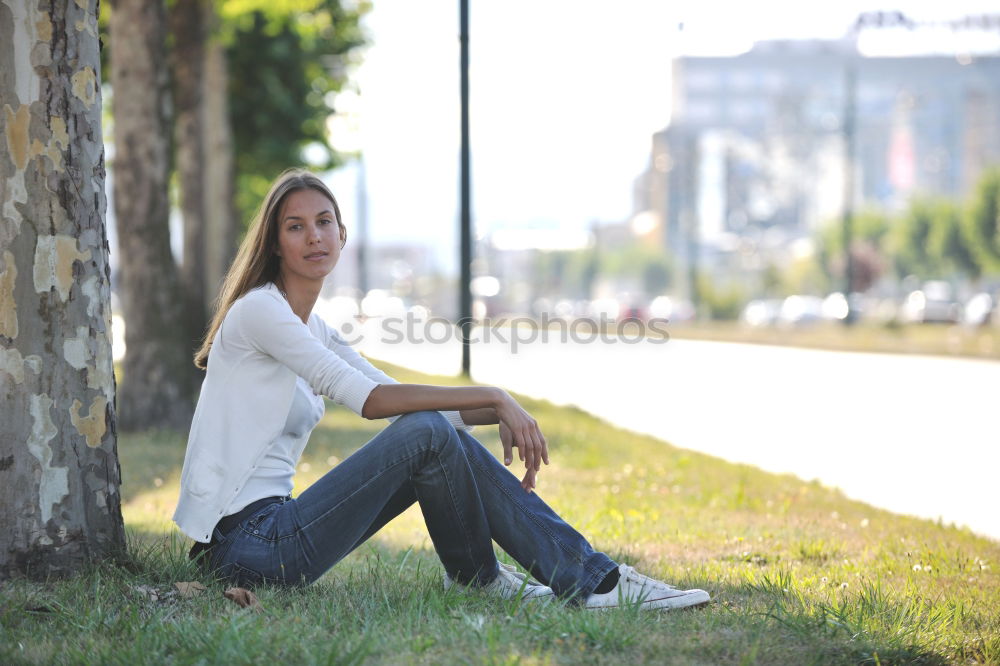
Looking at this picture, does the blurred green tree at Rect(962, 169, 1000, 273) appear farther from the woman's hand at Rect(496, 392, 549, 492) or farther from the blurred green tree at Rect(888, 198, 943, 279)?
the woman's hand at Rect(496, 392, 549, 492)

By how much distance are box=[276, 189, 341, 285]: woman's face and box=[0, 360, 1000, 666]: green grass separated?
1.04 m

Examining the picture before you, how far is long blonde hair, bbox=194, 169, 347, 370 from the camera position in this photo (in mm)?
4379

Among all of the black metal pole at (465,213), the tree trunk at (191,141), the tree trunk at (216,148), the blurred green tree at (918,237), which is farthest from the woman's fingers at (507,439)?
the blurred green tree at (918,237)

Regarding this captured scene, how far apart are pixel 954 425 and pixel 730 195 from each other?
133 m

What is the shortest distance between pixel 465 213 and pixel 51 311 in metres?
14.0

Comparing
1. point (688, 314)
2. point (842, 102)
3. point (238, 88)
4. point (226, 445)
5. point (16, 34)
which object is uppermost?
point (842, 102)

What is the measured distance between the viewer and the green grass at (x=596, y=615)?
3.56 m

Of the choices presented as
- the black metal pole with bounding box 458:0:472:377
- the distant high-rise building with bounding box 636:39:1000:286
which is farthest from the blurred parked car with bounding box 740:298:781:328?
the distant high-rise building with bounding box 636:39:1000:286

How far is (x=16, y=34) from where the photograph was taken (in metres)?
4.42

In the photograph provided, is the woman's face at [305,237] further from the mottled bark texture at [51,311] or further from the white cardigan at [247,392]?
the mottled bark texture at [51,311]

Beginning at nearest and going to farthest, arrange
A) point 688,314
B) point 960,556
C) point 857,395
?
point 960,556
point 857,395
point 688,314

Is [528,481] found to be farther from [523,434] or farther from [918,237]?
[918,237]

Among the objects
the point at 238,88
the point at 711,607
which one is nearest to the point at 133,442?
the point at 711,607

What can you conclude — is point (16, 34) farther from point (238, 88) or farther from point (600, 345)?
point (600, 345)
